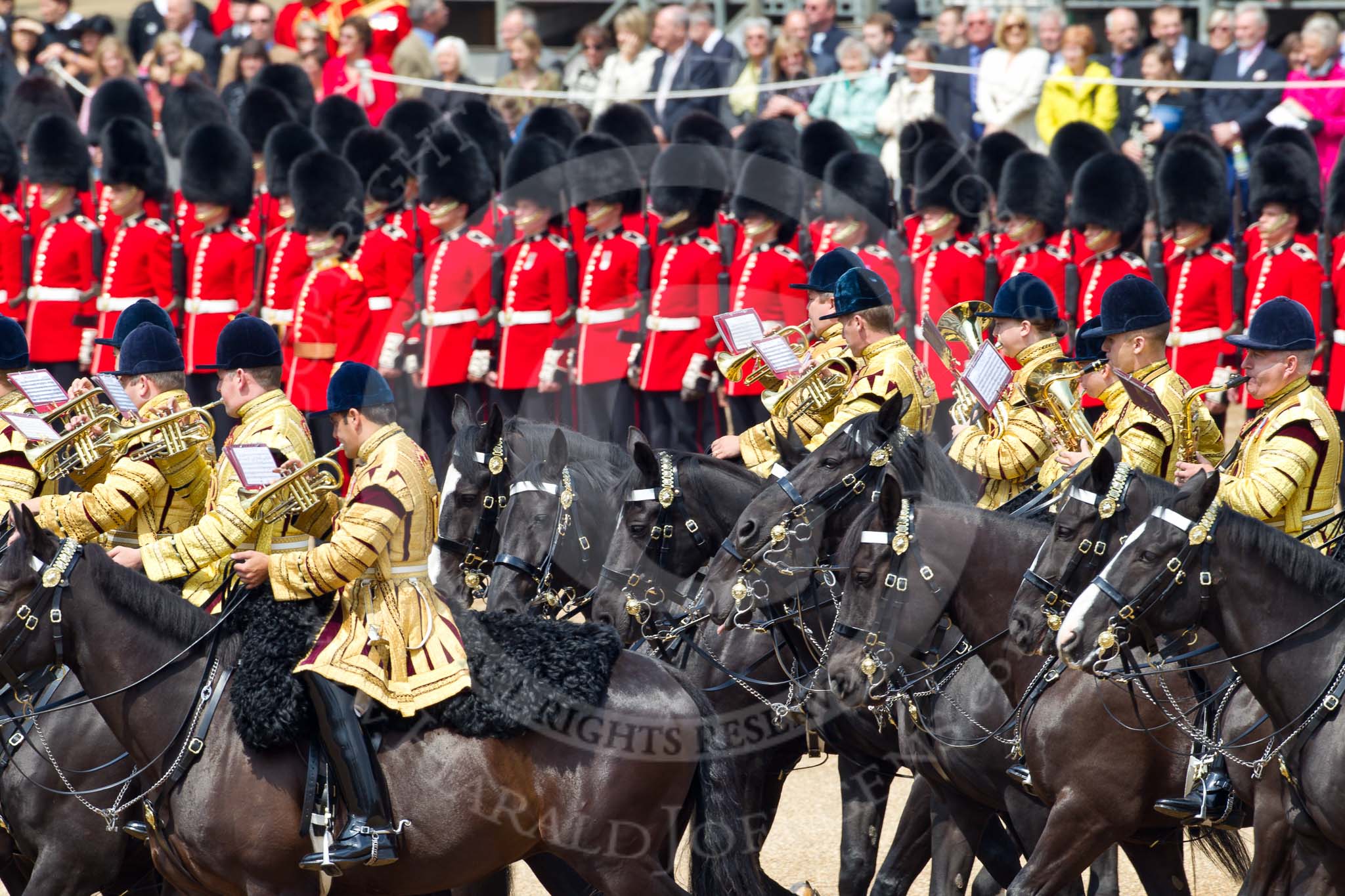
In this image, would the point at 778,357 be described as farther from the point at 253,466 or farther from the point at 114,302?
the point at 114,302

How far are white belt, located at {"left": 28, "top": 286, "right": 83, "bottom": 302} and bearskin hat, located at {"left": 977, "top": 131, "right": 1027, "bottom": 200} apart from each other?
5277 millimetres

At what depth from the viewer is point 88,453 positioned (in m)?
6.32

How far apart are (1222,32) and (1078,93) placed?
97 cm

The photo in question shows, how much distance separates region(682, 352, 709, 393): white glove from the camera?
34.7 feet

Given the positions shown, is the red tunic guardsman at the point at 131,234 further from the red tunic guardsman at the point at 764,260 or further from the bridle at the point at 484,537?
the bridle at the point at 484,537

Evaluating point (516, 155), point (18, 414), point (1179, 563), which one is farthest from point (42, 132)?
point (1179, 563)

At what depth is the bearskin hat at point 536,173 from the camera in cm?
1168

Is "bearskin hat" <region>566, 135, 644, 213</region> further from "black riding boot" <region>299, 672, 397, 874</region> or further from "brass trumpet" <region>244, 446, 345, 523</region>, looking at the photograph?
"black riding boot" <region>299, 672, 397, 874</region>

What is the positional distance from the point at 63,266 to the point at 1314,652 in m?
8.95

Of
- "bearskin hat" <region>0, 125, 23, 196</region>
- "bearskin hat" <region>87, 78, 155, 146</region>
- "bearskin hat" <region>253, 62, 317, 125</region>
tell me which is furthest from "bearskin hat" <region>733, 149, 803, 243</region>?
"bearskin hat" <region>0, 125, 23, 196</region>

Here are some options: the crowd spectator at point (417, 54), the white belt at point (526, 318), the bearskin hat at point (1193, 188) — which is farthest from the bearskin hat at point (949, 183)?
the crowd spectator at point (417, 54)

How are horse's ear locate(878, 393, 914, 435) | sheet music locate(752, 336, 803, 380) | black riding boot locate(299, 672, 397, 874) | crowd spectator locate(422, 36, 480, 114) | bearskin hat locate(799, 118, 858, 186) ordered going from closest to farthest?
black riding boot locate(299, 672, 397, 874) < horse's ear locate(878, 393, 914, 435) < sheet music locate(752, 336, 803, 380) < bearskin hat locate(799, 118, 858, 186) < crowd spectator locate(422, 36, 480, 114)

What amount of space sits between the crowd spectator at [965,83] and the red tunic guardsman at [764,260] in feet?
4.62

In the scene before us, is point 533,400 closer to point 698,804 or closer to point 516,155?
point 516,155
